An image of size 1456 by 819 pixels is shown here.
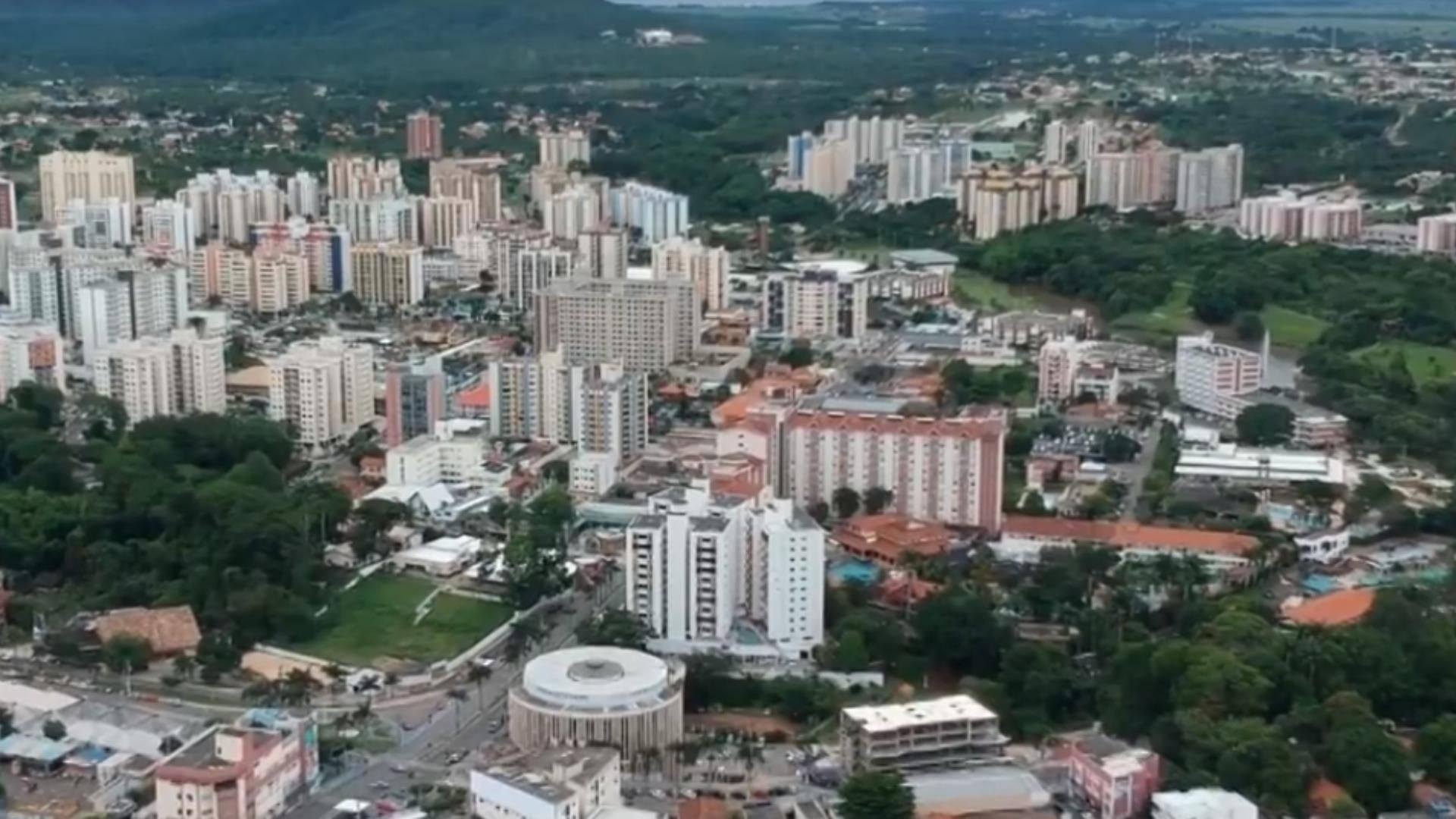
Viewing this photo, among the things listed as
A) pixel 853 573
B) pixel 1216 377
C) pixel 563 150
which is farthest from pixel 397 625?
pixel 563 150

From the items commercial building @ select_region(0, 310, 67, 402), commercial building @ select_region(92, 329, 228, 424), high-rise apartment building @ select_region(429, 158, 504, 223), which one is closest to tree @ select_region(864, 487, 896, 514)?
commercial building @ select_region(92, 329, 228, 424)

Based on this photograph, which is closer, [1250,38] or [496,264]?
[496,264]

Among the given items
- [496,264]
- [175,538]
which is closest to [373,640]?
[175,538]

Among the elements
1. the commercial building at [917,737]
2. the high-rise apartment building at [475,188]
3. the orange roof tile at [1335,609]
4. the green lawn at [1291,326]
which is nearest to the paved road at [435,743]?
the commercial building at [917,737]

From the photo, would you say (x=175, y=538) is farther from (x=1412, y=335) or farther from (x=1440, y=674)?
(x=1412, y=335)

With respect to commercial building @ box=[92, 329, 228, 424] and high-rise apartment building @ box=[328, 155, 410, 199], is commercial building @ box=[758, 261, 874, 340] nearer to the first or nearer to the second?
commercial building @ box=[92, 329, 228, 424]

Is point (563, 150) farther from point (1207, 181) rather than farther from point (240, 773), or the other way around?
point (240, 773)
